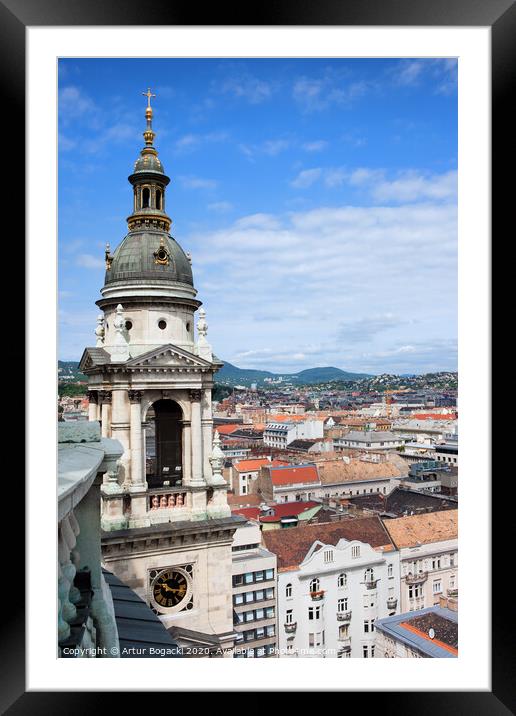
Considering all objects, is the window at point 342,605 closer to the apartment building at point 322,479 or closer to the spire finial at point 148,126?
the spire finial at point 148,126

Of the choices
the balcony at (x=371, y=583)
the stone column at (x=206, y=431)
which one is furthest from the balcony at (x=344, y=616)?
the stone column at (x=206, y=431)

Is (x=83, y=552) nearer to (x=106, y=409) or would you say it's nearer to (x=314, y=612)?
(x=106, y=409)

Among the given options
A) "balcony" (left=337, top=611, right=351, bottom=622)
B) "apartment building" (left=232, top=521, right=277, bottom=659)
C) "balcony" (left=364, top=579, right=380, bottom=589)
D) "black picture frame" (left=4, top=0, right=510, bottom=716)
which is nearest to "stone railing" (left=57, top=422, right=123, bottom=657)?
"black picture frame" (left=4, top=0, right=510, bottom=716)

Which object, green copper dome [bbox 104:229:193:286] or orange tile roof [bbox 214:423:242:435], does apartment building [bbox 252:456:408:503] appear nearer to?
orange tile roof [bbox 214:423:242:435]

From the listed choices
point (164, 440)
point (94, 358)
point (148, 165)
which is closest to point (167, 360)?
point (94, 358)
